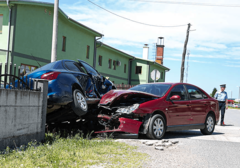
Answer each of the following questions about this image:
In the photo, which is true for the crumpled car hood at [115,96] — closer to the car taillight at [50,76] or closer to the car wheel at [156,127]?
the car wheel at [156,127]

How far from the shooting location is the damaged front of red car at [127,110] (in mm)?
8141

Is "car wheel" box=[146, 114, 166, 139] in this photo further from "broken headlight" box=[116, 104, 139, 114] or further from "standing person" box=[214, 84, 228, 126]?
"standing person" box=[214, 84, 228, 126]

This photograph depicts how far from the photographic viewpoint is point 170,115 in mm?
9055

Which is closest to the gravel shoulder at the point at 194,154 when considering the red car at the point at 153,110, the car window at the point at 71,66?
the red car at the point at 153,110

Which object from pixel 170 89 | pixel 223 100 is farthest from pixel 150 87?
pixel 223 100

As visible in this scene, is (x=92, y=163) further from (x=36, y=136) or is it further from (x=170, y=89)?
(x=170, y=89)

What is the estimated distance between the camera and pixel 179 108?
941 centimetres

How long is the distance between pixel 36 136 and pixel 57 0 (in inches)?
267

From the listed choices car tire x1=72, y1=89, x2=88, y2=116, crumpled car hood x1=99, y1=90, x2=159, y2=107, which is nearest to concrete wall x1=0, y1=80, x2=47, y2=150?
car tire x1=72, y1=89, x2=88, y2=116

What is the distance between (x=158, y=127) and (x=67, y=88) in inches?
107

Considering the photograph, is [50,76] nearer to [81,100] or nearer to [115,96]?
[81,100]

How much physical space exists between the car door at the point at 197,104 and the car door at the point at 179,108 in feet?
0.81

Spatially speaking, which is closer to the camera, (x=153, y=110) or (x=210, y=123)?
(x=153, y=110)

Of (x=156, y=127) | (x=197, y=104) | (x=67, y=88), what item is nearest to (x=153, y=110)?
(x=156, y=127)
